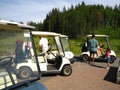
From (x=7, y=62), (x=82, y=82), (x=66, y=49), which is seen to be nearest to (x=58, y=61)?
(x=82, y=82)

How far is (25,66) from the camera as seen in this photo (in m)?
3.96

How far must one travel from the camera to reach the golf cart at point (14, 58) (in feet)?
11.7

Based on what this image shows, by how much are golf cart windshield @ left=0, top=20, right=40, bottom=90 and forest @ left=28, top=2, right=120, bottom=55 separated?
80.3 metres

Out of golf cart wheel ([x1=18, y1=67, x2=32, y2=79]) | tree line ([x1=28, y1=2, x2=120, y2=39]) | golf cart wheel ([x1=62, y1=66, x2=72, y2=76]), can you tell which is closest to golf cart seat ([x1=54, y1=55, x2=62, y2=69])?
golf cart wheel ([x1=62, y1=66, x2=72, y2=76])

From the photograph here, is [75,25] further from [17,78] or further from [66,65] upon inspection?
[17,78]

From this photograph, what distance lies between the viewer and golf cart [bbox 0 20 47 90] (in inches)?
141

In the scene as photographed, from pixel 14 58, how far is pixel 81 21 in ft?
345

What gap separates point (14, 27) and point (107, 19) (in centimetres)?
13558

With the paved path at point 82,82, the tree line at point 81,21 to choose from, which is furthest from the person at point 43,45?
the tree line at point 81,21

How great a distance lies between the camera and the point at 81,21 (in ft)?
355

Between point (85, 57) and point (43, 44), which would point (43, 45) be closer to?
point (43, 44)

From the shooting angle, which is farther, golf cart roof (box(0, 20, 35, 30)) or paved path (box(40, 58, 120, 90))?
paved path (box(40, 58, 120, 90))

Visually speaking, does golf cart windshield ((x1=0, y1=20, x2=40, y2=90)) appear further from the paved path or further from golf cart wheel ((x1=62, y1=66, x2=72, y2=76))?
golf cart wheel ((x1=62, y1=66, x2=72, y2=76))

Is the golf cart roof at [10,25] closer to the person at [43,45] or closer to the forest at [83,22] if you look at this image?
the person at [43,45]
